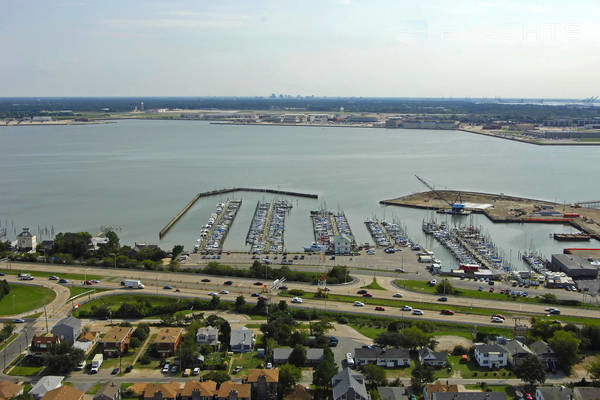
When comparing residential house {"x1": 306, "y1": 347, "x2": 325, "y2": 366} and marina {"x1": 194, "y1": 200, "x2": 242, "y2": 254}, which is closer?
residential house {"x1": 306, "y1": 347, "x2": 325, "y2": 366}

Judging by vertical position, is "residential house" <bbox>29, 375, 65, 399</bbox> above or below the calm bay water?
below

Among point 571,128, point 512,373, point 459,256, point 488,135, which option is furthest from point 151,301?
point 571,128

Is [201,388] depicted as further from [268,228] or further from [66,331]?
[268,228]

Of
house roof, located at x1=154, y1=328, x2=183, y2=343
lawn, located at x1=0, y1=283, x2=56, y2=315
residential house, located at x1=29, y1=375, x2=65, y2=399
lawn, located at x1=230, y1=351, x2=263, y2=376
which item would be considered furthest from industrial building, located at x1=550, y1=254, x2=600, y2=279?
lawn, located at x1=0, y1=283, x2=56, y2=315

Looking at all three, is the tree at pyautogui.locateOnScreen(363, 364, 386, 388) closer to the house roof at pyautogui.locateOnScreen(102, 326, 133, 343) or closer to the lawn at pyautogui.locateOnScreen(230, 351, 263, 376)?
the lawn at pyautogui.locateOnScreen(230, 351, 263, 376)

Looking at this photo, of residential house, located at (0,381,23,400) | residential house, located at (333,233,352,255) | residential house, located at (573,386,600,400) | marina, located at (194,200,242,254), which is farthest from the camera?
marina, located at (194,200,242,254)

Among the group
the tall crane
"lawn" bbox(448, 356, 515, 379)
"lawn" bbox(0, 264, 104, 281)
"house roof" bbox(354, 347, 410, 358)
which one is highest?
the tall crane

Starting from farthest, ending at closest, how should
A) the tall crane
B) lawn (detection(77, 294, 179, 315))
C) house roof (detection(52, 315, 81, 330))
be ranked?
the tall crane < lawn (detection(77, 294, 179, 315)) < house roof (detection(52, 315, 81, 330))

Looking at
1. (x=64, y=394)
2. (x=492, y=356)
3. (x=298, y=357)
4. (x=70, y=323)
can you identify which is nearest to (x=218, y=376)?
(x=298, y=357)
